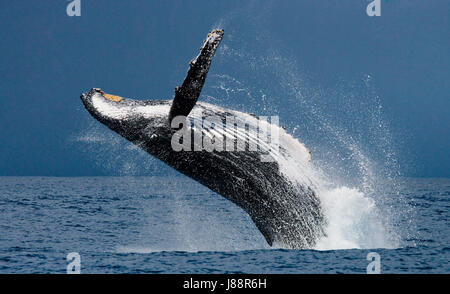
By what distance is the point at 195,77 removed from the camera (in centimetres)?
855

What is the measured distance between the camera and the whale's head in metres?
9.55

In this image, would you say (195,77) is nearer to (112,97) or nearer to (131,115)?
(131,115)

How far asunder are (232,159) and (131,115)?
195 cm

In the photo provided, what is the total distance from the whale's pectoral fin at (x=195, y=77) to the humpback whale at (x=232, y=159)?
518 millimetres

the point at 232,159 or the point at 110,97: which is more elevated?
the point at 110,97

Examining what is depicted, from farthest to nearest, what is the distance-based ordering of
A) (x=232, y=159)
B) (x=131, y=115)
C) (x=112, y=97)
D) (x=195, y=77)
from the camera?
(x=112, y=97) < (x=131, y=115) < (x=232, y=159) < (x=195, y=77)

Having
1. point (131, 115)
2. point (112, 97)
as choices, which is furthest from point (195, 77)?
point (112, 97)

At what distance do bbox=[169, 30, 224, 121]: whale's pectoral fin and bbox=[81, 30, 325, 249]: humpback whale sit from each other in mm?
518

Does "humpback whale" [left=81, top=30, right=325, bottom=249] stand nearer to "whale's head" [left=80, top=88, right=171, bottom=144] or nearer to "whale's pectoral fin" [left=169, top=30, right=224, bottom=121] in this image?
"whale's head" [left=80, top=88, right=171, bottom=144]

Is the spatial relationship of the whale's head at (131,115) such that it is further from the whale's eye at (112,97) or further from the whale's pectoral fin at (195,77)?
the whale's pectoral fin at (195,77)

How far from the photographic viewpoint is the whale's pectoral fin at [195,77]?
8383 millimetres

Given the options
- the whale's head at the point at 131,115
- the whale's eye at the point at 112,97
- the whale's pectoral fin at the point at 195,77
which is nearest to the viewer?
the whale's pectoral fin at the point at 195,77

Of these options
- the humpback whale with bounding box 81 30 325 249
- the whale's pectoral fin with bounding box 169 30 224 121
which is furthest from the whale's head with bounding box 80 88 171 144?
the whale's pectoral fin with bounding box 169 30 224 121

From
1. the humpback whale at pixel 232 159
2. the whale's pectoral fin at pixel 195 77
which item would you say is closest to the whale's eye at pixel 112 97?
the humpback whale at pixel 232 159
